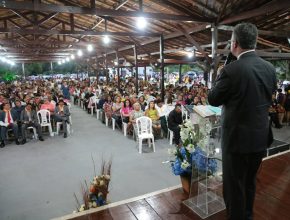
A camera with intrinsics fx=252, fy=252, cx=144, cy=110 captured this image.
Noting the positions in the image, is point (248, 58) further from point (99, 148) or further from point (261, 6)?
point (99, 148)

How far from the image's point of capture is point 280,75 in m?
18.3

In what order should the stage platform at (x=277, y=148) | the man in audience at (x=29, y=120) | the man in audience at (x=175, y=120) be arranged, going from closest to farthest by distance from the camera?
the stage platform at (x=277, y=148) < the man in audience at (x=175, y=120) < the man in audience at (x=29, y=120)

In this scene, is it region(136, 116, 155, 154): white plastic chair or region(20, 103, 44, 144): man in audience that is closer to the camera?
region(136, 116, 155, 154): white plastic chair

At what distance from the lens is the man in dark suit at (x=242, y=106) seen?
1.45 m

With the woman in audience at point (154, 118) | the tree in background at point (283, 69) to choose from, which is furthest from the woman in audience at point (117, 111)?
the tree in background at point (283, 69)

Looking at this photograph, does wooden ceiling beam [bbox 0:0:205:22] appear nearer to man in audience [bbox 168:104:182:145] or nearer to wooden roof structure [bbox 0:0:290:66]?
wooden roof structure [bbox 0:0:290:66]

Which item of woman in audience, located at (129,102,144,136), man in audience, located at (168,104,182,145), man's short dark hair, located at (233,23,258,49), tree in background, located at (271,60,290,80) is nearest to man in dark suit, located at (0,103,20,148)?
woman in audience, located at (129,102,144,136)

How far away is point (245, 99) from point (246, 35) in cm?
36

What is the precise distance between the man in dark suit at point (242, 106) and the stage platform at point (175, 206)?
800 mm

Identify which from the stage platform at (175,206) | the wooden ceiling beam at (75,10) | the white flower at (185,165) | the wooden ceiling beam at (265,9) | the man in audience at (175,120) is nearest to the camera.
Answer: the stage platform at (175,206)

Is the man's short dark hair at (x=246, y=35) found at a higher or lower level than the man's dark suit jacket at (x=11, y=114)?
higher

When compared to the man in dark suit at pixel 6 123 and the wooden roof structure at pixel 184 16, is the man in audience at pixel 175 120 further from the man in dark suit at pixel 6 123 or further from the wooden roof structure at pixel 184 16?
the man in dark suit at pixel 6 123

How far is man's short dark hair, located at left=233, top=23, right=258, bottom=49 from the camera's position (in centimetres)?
141

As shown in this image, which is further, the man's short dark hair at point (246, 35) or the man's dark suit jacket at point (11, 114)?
the man's dark suit jacket at point (11, 114)
